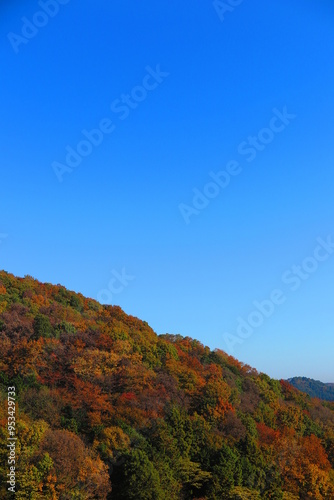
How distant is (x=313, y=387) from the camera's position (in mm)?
179250

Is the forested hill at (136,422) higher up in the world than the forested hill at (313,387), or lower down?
lower down

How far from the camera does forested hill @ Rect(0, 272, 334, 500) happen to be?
27.6 meters

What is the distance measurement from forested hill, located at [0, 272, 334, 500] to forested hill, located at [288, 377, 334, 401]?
4673 inches

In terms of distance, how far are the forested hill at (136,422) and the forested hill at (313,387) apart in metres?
119

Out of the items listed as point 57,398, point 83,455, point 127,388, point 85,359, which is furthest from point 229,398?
point 83,455

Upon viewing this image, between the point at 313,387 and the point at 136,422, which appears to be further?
the point at 313,387

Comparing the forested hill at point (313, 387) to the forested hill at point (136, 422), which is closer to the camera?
the forested hill at point (136, 422)

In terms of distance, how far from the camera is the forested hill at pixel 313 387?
169000 mm

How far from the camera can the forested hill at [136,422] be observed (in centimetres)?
2758

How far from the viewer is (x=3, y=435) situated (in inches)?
1068

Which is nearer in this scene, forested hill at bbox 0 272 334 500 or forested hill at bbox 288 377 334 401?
forested hill at bbox 0 272 334 500

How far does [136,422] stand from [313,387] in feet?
524

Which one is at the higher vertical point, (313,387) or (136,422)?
(313,387)

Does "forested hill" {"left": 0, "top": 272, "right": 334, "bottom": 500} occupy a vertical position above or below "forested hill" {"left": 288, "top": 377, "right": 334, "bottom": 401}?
below
